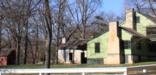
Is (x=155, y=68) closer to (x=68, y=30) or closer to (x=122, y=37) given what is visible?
(x=122, y=37)

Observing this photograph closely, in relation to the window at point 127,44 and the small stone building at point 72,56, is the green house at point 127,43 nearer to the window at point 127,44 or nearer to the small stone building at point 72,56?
the window at point 127,44

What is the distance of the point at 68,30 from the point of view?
87.4m

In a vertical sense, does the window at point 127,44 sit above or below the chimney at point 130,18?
below

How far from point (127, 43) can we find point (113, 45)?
82.6 inches

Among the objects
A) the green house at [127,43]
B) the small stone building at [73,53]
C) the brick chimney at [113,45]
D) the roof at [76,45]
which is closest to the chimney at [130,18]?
the green house at [127,43]

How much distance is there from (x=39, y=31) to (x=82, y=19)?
10.4 metres

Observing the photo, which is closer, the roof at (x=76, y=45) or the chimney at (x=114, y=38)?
the chimney at (x=114, y=38)

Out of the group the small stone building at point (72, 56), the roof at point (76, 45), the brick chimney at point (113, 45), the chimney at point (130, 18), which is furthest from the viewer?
the roof at point (76, 45)

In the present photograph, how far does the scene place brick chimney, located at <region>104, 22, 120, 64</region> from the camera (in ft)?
211

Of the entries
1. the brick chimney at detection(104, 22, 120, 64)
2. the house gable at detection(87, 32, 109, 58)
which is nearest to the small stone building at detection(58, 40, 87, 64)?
the house gable at detection(87, 32, 109, 58)

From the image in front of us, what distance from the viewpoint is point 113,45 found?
214ft

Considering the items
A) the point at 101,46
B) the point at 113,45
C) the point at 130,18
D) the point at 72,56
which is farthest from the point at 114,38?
the point at 72,56

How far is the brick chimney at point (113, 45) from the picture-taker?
211ft

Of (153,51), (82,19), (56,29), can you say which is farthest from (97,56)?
(82,19)
